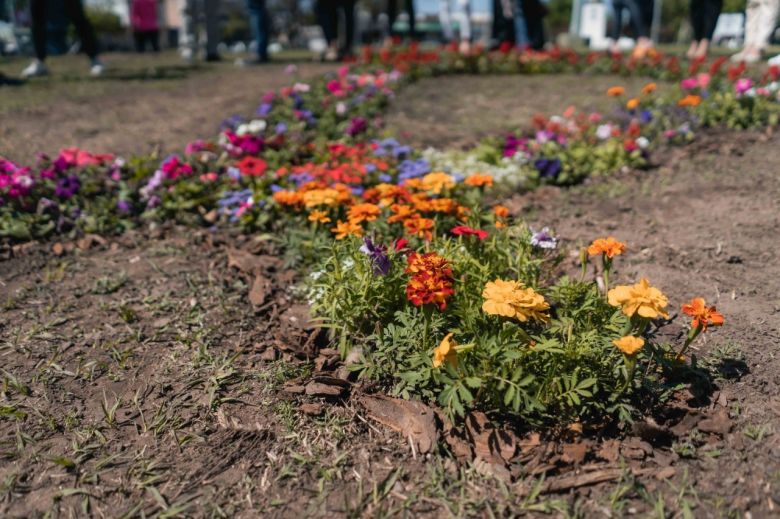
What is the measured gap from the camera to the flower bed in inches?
80.0

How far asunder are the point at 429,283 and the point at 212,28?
1225 cm

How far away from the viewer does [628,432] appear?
2.05 metres

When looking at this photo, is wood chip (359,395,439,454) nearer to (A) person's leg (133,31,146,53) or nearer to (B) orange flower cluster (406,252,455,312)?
(B) orange flower cluster (406,252,455,312)

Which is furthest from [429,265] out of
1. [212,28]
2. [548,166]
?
[212,28]

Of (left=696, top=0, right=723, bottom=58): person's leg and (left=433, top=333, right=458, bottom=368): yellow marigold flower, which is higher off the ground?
(left=696, top=0, right=723, bottom=58): person's leg

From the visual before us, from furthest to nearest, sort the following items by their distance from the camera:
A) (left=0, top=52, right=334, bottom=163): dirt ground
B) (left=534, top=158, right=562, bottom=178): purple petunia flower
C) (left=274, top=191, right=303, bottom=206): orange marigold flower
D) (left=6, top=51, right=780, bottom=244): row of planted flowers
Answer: (left=0, top=52, right=334, bottom=163): dirt ground < (left=534, top=158, right=562, bottom=178): purple petunia flower < (left=6, top=51, right=780, bottom=244): row of planted flowers < (left=274, top=191, right=303, bottom=206): orange marigold flower

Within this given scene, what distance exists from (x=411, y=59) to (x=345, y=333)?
7.55 metres

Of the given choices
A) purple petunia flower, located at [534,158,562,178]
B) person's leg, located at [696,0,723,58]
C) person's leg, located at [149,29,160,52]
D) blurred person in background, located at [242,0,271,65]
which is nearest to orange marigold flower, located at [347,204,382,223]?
purple petunia flower, located at [534,158,562,178]

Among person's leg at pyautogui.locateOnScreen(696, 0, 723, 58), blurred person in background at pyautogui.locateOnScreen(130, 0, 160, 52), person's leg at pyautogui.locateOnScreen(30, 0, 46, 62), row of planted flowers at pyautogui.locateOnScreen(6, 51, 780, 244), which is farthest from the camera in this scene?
blurred person in background at pyautogui.locateOnScreen(130, 0, 160, 52)

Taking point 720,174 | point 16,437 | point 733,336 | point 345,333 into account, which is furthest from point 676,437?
point 720,174

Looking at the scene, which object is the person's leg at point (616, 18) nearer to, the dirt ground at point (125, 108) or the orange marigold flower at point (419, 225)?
the dirt ground at point (125, 108)

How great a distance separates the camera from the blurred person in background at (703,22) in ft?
30.6

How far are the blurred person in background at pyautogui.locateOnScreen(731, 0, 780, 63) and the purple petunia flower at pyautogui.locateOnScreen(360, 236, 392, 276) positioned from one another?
8431 millimetres

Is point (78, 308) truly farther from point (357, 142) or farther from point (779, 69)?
point (779, 69)
